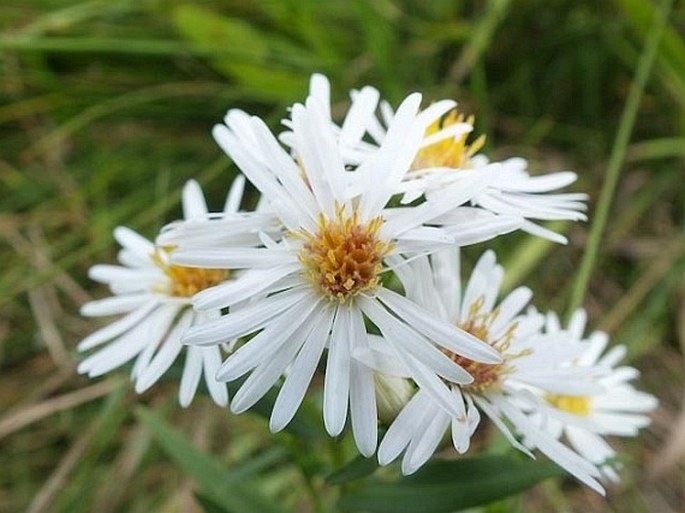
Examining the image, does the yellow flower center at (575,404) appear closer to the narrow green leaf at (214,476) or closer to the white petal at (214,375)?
the narrow green leaf at (214,476)

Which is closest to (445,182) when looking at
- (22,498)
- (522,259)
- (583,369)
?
(583,369)

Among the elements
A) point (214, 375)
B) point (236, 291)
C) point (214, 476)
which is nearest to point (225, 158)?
point (214, 476)

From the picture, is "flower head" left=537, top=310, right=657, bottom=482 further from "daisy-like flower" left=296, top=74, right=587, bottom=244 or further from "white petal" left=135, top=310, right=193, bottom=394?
"white petal" left=135, top=310, right=193, bottom=394

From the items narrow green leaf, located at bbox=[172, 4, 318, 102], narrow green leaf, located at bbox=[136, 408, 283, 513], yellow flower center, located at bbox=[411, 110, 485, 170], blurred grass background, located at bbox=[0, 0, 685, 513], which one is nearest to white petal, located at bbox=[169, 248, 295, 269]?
yellow flower center, located at bbox=[411, 110, 485, 170]

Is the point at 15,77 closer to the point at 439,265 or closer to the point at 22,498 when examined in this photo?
the point at 22,498

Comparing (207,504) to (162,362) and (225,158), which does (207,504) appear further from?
(225,158)

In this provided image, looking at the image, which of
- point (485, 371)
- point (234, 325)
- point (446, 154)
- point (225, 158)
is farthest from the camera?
point (225, 158)

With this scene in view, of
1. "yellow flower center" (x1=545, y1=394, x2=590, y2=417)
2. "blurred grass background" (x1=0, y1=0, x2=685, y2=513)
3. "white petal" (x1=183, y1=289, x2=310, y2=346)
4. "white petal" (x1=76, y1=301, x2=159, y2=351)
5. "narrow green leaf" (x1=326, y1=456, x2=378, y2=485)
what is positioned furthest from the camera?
"blurred grass background" (x1=0, y1=0, x2=685, y2=513)
